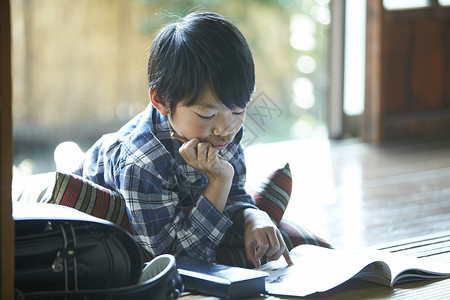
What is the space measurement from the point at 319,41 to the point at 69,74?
4.24 ft

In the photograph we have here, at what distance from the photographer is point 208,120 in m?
1.42

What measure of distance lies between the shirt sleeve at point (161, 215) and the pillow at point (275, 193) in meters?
0.31

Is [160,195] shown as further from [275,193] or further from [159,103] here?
[275,193]

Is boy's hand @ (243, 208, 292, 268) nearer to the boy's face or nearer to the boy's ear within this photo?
the boy's face

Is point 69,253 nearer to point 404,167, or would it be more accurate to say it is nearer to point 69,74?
point 404,167

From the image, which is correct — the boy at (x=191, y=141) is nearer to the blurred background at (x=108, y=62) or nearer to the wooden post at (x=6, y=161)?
the wooden post at (x=6, y=161)

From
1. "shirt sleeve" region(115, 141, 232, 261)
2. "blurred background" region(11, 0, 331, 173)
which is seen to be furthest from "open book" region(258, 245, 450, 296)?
"blurred background" region(11, 0, 331, 173)

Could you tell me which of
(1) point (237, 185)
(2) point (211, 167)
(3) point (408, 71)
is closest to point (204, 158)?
(2) point (211, 167)

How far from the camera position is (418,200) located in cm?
265

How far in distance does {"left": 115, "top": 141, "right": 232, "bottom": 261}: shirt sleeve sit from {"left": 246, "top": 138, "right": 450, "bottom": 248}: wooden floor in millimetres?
413

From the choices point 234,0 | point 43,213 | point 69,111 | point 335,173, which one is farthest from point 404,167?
point 43,213

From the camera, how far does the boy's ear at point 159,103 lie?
1476 millimetres

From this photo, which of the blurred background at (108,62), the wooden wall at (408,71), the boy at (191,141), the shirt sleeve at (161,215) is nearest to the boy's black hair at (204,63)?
the boy at (191,141)

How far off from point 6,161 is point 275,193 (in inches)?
35.9
